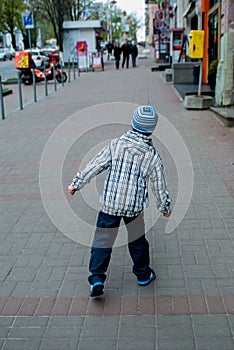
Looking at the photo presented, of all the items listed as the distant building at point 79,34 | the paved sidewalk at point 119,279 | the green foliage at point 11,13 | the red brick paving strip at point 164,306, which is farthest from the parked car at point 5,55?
the red brick paving strip at point 164,306

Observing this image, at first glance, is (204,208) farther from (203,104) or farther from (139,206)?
(203,104)

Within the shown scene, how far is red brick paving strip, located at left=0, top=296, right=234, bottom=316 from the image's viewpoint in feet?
12.1

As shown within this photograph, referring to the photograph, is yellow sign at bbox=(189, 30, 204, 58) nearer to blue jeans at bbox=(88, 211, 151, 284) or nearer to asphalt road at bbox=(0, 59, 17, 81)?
blue jeans at bbox=(88, 211, 151, 284)

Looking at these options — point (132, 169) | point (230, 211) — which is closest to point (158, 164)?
point (132, 169)

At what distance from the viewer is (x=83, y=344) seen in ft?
10.8

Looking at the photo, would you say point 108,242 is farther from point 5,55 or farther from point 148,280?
point 5,55

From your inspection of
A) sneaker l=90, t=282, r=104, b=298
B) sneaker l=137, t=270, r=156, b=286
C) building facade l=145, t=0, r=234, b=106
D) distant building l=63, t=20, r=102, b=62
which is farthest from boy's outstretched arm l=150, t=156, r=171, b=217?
distant building l=63, t=20, r=102, b=62

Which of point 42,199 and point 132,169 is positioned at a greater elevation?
point 132,169

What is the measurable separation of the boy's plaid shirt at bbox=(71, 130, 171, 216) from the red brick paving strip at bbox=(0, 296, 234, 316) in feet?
2.38

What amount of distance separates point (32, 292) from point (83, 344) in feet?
2.90

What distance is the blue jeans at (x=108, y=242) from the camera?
3832 mm

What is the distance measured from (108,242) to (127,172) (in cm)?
60

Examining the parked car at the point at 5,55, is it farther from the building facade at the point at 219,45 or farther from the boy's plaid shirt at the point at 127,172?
the boy's plaid shirt at the point at 127,172

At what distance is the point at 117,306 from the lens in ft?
12.4
